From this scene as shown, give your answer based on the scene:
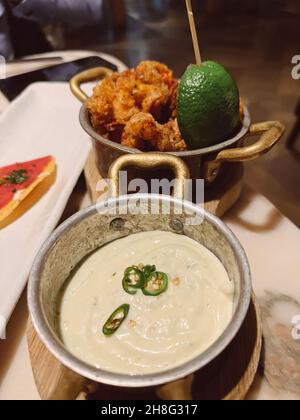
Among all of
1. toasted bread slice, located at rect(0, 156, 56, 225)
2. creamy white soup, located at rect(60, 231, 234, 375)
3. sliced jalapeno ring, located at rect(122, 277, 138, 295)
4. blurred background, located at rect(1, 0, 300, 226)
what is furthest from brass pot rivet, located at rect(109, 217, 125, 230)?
blurred background, located at rect(1, 0, 300, 226)

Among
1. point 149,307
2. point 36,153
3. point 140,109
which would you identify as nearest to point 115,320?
point 149,307

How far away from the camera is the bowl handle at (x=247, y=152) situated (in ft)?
3.09

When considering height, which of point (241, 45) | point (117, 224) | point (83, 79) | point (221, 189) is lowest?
point (241, 45)

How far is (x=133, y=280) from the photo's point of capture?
755 mm

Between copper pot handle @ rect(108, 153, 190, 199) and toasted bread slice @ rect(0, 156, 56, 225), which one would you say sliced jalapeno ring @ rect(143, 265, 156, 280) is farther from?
toasted bread slice @ rect(0, 156, 56, 225)

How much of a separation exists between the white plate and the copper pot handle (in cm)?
24

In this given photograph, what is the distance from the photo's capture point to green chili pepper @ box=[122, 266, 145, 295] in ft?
2.43

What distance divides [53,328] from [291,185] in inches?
77.9

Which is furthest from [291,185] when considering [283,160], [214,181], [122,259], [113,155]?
[122,259]

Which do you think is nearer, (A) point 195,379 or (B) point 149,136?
(A) point 195,379

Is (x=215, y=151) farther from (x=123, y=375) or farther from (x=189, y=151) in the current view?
(x=123, y=375)

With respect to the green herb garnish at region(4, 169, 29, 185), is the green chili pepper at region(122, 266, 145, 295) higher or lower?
higher

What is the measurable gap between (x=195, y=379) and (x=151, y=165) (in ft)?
1.41

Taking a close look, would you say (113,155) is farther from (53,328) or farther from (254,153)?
(53,328)
